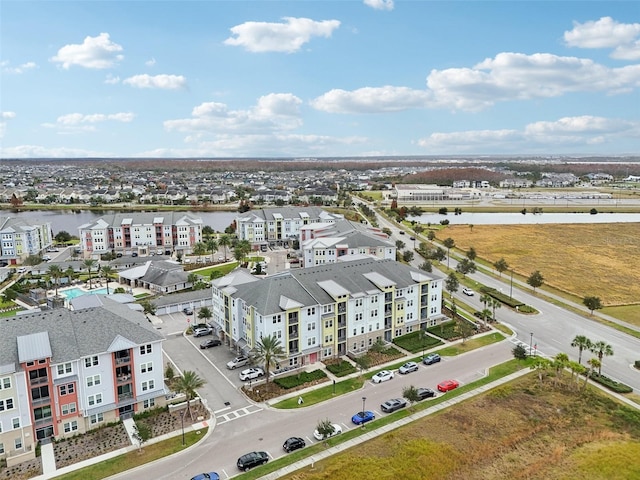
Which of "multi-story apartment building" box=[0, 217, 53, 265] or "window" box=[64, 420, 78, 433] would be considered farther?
"multi-story apartment building" box=[0, 217, 53, 265]

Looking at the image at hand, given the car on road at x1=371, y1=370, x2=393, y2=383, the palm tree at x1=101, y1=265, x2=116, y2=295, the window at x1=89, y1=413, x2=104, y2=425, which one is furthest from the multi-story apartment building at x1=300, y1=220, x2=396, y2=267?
the window at x1=89, y1=413, x2=104, y2=425

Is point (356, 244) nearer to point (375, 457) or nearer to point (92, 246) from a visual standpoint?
point (375, 457)

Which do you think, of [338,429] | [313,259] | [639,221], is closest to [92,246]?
[313,259]

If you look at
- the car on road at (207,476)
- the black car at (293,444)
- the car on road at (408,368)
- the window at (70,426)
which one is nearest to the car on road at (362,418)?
the black car at (293,444)

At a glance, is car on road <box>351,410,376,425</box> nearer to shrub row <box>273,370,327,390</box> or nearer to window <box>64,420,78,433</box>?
shrub row <box>273,370,327,390</box>

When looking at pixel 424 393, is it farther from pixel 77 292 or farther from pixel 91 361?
pixel 77 292

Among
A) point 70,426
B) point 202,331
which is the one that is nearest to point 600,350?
point 202,331
